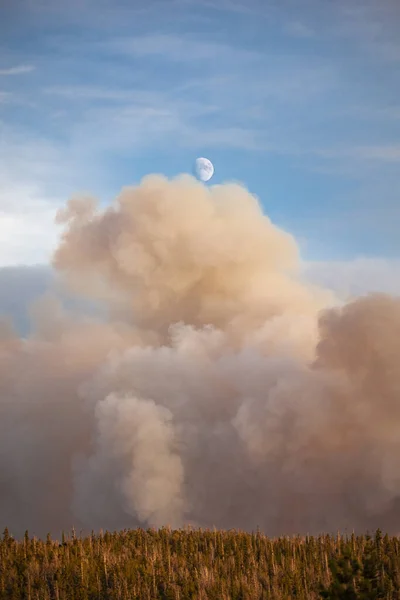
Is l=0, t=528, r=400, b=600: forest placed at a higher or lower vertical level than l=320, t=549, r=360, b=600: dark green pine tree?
higher

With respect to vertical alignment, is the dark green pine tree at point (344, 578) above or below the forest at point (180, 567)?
below

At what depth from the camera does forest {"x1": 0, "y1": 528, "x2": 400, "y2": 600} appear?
12225 cm

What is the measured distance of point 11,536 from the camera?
7244 inches

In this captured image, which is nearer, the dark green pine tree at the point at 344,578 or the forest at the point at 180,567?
the dark green pine tree at the point at 344,578

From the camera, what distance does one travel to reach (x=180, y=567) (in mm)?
143000

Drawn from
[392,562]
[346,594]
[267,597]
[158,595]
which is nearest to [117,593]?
[158,595]

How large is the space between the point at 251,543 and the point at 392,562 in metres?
46.4

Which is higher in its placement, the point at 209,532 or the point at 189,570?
the point at 209,532

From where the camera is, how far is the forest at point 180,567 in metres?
122

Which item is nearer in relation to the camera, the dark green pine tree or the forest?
the dark green pine tree

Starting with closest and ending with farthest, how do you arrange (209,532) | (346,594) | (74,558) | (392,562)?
(346,594) < (392,562) < (74,558) < (209,532)

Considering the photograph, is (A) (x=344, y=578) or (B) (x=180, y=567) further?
(B) (x=180, y=567)

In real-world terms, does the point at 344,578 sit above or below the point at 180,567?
below

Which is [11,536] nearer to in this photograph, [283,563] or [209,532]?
[209,532]
